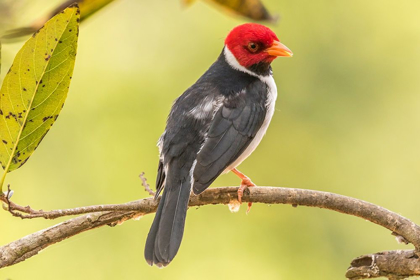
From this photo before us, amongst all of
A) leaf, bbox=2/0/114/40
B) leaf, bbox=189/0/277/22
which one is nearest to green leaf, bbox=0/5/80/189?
leaf, bbox=2/0/114/40

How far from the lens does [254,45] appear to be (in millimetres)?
3955

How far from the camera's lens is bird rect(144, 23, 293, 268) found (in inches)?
116

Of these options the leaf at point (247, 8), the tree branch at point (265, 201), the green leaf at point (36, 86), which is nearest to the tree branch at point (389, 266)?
the tree branch at point (265, 201)

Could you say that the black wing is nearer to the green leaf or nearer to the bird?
the bird

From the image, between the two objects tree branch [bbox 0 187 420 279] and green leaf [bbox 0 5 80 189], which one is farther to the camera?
tree branch [bbox 0 187 420 279]

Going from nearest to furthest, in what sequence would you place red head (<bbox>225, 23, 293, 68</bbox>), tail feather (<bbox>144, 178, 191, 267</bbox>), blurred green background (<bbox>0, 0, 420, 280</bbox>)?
tail feather (<bbox>144, 178, 191, 267</bbox>), red head (<bbox>225, 23, 293, 68</bbox>), blurred green background (<bbox>0, 0, 420, 280</bbox>)

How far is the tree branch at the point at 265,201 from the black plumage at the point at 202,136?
0.40 feet

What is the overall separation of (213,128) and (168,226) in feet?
2.51

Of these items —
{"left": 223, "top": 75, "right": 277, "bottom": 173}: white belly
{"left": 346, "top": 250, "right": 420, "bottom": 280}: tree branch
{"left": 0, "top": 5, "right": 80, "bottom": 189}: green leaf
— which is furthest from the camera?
{"left": 223, "top": 75, "right": 277, "bottom": 173}: white belly

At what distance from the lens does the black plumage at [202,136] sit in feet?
9.87

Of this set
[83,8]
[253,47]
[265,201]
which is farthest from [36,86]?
[253,47]

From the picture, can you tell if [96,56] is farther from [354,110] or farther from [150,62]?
[354,110]

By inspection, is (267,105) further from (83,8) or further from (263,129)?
(83,8)

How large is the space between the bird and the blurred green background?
2.00 metres
